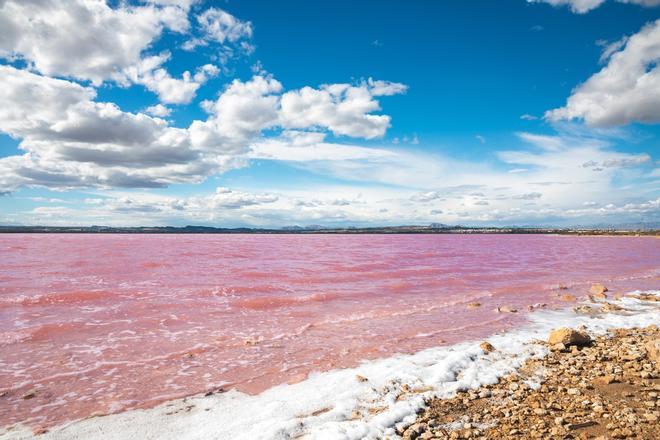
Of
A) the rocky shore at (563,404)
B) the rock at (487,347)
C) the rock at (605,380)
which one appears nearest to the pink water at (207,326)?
the rock at (487,347)

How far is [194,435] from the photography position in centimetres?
655

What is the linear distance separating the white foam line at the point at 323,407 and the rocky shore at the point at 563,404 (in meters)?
0.47

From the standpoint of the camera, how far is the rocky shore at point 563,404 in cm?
561

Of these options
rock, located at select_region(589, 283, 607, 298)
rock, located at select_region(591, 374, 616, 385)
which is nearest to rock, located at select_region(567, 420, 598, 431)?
rock, located at select_region(591, 374, 616, 385)

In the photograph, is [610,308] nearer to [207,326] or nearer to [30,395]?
[207,326]

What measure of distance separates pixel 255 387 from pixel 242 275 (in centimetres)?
2042

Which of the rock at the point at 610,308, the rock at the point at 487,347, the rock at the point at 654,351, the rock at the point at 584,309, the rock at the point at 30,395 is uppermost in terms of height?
the rock at the point at 654,351

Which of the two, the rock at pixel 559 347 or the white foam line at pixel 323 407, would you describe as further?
the rock at pixel 559 347

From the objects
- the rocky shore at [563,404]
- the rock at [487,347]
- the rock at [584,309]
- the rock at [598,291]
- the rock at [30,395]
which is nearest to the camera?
the rocky shore at [563,404]

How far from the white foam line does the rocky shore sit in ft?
1.54

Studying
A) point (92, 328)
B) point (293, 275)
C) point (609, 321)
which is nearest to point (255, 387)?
point (92, 328)

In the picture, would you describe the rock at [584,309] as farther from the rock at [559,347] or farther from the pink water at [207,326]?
the rock at [559,347]

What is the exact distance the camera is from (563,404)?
646cm

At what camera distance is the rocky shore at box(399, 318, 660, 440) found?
5.61m
